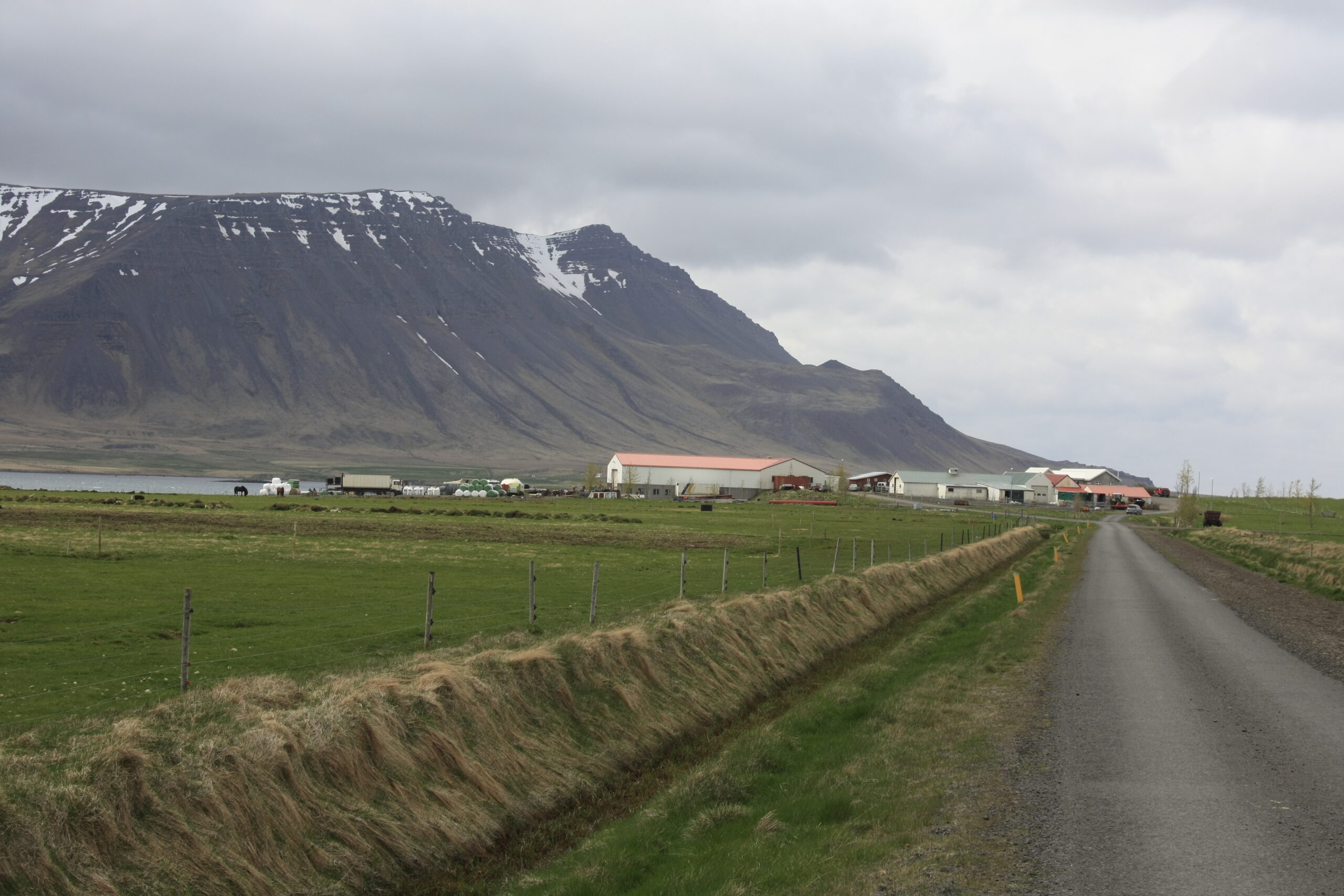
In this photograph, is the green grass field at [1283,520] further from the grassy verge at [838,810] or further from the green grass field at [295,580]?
the grassy verge at [838,810]

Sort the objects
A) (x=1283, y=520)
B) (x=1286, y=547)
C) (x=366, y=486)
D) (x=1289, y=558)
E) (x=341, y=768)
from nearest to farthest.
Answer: (x=341, y=768)
(x=1289, y=558)
(x=1286, y=547)
(x=1283, y=520)
(x=366, y=486)

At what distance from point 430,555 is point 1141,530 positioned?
83892 mm

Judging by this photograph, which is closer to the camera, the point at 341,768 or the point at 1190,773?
the point at 341,768

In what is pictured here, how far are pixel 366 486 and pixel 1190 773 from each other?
514 ft

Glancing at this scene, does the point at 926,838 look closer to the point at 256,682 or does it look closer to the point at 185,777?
the point at 185,777

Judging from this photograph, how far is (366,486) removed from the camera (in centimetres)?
16050

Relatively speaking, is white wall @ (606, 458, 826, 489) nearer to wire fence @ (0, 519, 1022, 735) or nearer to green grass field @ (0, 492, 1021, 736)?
green grass field @ (0, 492, 1021, 736)

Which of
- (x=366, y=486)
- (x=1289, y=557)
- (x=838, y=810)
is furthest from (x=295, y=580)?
(x=366, y=486)

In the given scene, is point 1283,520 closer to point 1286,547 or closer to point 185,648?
point 1286,547

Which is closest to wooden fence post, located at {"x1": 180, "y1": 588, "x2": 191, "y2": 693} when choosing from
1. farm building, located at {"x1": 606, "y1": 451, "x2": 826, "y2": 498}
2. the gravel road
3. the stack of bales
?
the gravel road

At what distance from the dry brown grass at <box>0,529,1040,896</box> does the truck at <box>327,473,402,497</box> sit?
144 metres

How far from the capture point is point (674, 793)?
1336 centimetres

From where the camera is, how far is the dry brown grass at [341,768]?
9.45 meters

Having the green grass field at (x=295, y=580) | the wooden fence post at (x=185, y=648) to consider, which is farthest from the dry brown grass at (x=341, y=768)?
the green grass field at (x=295, y=580)
